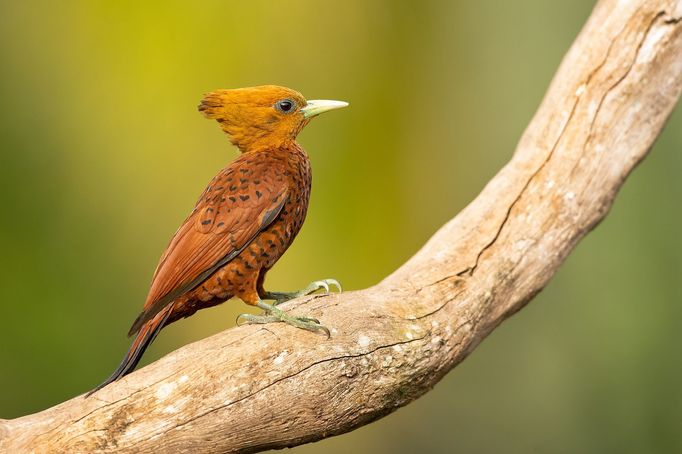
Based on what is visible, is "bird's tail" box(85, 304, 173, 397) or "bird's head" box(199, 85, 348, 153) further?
"bird's head" box(199, 85, 348, 153)

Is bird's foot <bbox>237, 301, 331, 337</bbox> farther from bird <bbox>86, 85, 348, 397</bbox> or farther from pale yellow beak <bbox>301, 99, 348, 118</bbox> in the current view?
pale yellow beak <bbox>301, 99, 348, 118</bbox>

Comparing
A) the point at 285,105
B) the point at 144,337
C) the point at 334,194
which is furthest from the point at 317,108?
the point at 334,194

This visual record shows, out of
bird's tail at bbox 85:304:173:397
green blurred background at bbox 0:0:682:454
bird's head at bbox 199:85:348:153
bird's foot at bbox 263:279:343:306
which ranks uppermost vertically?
green blurred background at bbox 0:0:682:454

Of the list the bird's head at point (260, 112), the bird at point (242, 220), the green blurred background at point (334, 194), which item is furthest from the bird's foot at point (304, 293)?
the green blurred background at point (334, 194)

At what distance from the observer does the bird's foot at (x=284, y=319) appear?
10.9 ft

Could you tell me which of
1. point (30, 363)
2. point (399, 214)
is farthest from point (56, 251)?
point (399, 214)

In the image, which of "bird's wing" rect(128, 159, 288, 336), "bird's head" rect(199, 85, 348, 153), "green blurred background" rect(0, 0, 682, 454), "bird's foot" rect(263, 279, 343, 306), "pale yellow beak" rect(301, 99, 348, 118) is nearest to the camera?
"bird's wing" rect(128, 159, 288, 336)

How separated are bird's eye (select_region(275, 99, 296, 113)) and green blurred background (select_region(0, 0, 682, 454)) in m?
1.82

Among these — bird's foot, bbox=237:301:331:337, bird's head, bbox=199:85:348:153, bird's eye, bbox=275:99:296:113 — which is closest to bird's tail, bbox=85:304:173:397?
bird's foot, bbox=237:301:331:337

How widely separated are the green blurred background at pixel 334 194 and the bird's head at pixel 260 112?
1.76 meters

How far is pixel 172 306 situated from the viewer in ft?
10.4

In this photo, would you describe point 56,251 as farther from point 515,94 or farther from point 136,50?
point 515,94

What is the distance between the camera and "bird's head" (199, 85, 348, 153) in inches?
128

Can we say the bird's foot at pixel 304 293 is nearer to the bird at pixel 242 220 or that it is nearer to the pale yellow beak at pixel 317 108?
the bird at pixel 242 220
